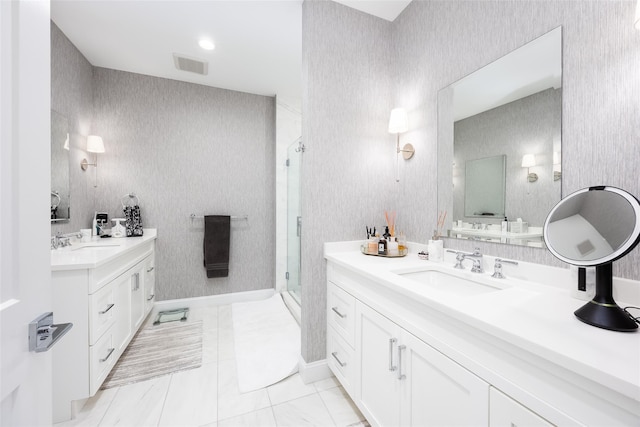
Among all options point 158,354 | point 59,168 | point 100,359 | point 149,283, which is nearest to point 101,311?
point 100,359

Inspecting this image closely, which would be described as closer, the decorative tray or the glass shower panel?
the decorative tray

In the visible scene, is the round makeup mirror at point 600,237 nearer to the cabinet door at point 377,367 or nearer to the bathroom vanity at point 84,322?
the cabinet door at point 377,367

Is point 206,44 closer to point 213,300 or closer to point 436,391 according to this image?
point 213,300

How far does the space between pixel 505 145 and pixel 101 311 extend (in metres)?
2.40

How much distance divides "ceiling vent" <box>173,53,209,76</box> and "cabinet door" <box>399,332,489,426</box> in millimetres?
2914

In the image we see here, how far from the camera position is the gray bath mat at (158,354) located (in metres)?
1.78

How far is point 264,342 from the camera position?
2.20 meters

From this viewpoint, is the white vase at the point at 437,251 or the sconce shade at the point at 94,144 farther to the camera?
the sconce shade at the point at 94,144

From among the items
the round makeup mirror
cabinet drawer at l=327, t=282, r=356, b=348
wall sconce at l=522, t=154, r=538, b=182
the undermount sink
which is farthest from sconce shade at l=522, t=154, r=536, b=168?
cabinet drawer at l=327, t=282, r=356, b=348

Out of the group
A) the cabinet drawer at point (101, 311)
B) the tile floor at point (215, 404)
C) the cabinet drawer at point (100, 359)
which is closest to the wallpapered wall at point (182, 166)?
the cabinet drawer at point (101, 311)

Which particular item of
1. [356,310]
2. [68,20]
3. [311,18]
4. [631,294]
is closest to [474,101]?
[631,294]

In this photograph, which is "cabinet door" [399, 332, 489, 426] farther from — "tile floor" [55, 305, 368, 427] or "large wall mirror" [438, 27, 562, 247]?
"large wall mirror" [438, 27, 562, 247]

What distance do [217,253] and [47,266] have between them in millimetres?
2436

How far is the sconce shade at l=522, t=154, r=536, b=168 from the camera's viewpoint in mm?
1131
